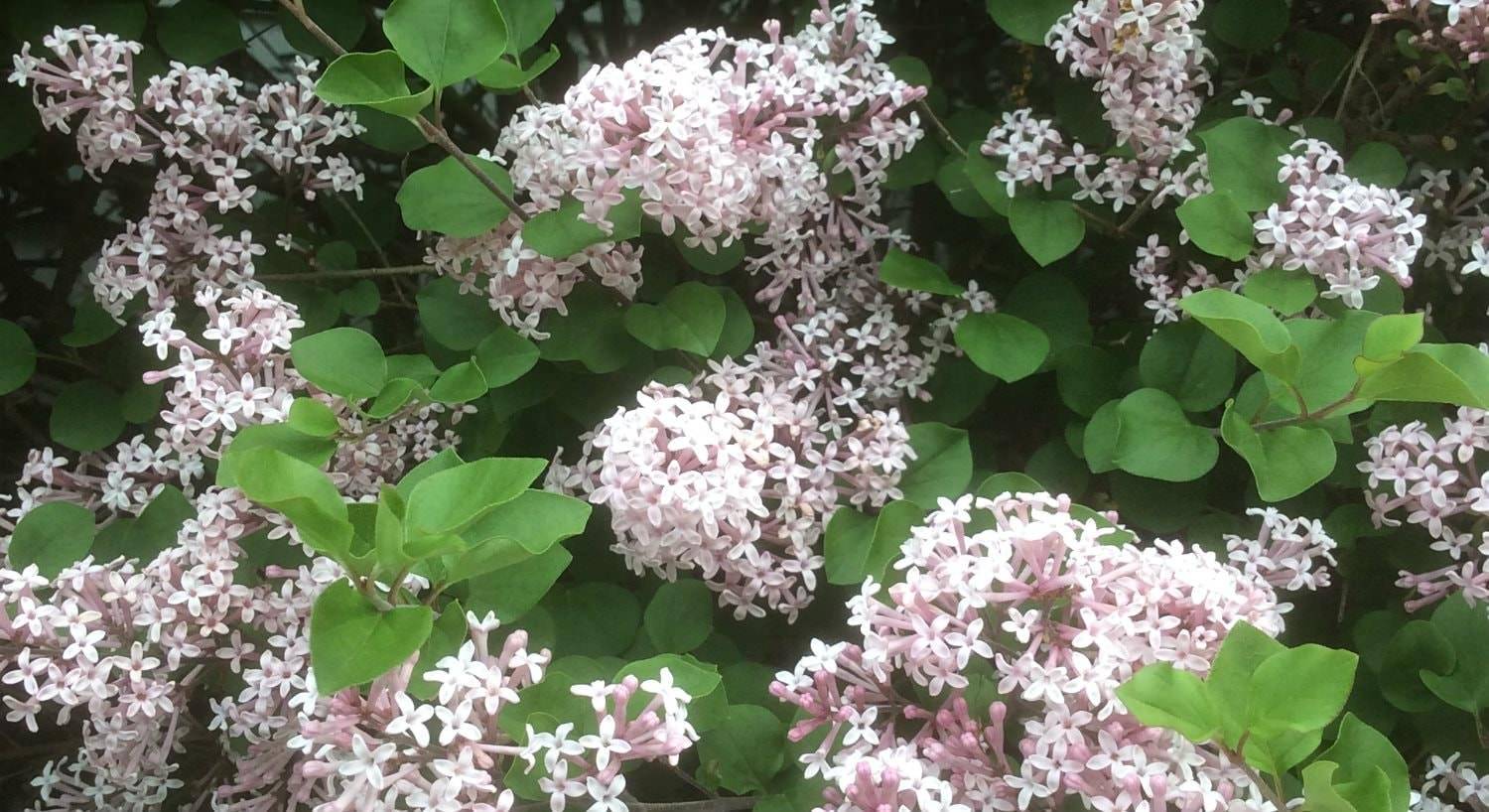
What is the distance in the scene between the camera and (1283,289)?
983mm

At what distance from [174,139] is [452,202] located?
31cm

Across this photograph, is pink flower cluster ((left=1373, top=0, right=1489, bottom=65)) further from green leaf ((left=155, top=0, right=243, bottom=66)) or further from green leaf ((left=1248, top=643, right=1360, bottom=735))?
green leaf ((left=155, top=0, right=243, bottom=66))

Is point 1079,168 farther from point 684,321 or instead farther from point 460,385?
point 460,385

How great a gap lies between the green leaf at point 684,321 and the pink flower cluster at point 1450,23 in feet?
2.09

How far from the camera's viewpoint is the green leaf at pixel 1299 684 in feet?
2.15

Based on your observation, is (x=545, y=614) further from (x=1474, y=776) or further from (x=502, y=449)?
(x=1474, y=776)

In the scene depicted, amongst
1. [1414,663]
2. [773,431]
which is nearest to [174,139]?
[773,431]

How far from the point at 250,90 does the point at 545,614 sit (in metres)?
0.90

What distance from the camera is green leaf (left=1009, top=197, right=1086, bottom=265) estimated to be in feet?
3.50

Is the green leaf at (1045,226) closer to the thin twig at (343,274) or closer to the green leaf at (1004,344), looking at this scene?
the green leaf at (1004,344)

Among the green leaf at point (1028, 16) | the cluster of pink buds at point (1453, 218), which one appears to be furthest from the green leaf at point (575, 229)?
the cluster of pink buds at point (1453, 218)

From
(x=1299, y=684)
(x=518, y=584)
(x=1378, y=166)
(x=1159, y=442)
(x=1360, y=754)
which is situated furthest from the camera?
(x=1378, y=166)

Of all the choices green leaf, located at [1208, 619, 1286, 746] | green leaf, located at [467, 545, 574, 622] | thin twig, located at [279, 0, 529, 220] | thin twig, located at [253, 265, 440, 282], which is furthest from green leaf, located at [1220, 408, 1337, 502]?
thin twig, located at [253, 265, 440, 282]

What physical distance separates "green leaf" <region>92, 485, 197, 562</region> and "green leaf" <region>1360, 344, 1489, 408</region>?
989mm
